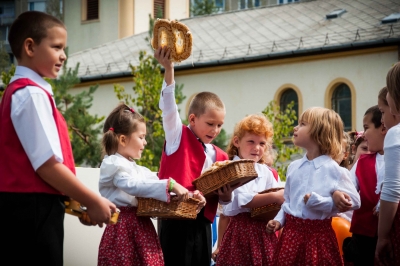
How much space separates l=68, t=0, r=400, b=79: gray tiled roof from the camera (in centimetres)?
3700

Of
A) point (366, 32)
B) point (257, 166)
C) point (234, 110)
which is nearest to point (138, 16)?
point (234, 110)

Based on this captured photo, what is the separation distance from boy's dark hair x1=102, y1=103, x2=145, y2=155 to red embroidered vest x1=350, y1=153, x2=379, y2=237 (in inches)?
66.0

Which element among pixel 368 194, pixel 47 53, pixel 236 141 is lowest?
pixel 368 194

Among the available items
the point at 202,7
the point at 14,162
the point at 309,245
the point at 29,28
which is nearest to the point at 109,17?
the point at 202,7

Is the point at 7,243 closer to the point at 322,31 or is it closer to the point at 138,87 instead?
the point at 138,87

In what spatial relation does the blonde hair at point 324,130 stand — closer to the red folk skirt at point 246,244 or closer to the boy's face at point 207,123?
the boy's face at point 207,123

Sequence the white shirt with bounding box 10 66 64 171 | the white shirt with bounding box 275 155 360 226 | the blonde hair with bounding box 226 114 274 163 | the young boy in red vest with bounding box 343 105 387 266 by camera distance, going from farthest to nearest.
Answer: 1. the blonde hair with bounding box 226 114 274 163
2. the young boy in red vest with bounding box 343 105 387 266
3. the white shirt with bounding box 275 155 360 226
4. the white shirt with bounding box 10 66 64 171

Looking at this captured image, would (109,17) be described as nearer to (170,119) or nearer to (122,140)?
(170,119)

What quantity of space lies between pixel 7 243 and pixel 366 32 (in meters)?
33.7

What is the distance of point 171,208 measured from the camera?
222 inches

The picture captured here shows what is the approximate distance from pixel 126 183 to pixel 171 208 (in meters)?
0.39

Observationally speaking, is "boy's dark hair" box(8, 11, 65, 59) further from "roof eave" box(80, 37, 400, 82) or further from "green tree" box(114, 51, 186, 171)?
"roof eave" box(80, 37, 400, 82)

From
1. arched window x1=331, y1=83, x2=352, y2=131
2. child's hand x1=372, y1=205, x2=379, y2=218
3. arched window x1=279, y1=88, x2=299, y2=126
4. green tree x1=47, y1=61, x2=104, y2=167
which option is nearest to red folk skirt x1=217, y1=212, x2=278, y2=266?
child's hand x1=372, y1=205, x2=379, y2=218

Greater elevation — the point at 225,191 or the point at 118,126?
the point at 118,126
